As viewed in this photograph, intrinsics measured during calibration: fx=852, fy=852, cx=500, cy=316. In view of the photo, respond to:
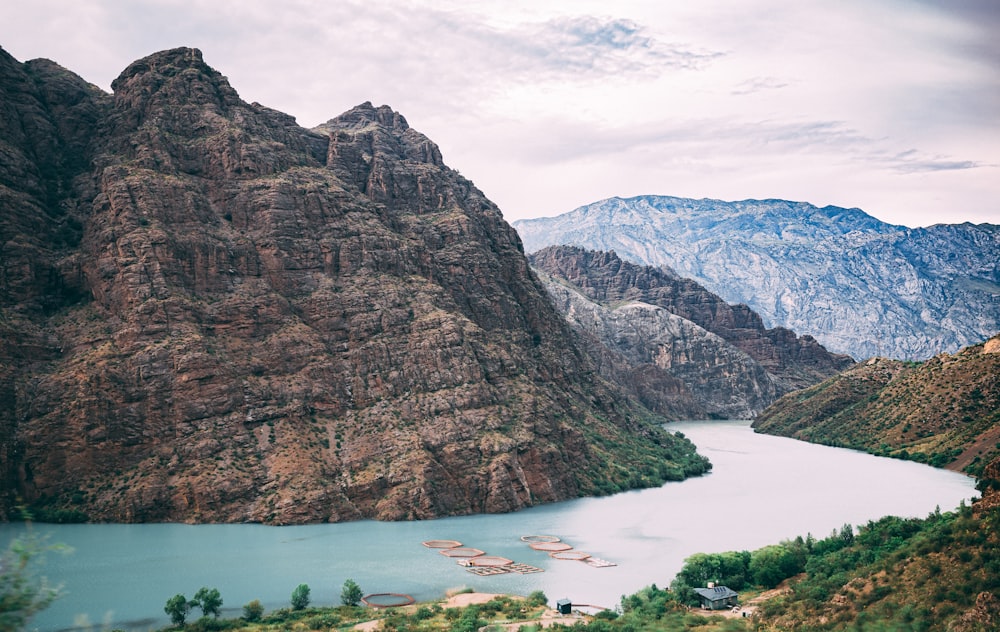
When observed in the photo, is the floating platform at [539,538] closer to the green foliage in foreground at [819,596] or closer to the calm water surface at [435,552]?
the calm water surface at [435,552]

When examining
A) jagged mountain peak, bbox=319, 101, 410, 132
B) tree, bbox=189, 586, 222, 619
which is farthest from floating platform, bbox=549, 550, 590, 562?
jagged mountain peak, bbox=319, 101, 410, 132

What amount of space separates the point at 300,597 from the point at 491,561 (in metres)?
22.3

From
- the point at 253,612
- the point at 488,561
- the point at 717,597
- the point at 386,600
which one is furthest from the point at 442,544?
the point at 717,597

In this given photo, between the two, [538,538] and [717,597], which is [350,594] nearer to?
[538,538]

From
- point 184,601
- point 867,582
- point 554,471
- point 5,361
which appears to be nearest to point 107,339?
point 5,361

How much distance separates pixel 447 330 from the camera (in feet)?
417

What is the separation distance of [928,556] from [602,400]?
125785 millimetres

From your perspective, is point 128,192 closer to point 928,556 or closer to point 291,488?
point 291,488

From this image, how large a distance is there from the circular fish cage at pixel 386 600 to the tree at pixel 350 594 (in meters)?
0.89

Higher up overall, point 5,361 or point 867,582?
point 5,361

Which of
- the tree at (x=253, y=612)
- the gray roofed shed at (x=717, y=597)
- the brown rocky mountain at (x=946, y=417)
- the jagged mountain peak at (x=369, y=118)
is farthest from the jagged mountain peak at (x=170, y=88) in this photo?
the brown rocky mountain at (x=946, y=417)

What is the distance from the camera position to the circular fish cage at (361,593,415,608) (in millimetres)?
72938

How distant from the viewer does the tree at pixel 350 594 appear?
240ft

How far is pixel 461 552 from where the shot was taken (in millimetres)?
90750
